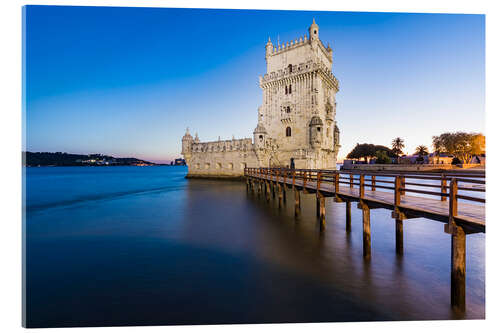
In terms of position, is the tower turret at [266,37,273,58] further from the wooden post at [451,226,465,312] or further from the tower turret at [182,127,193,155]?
the wooden post at [451,226,465,312]

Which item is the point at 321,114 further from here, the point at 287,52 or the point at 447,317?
the point at 447,317

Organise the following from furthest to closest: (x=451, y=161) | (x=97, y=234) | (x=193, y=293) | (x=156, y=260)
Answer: (x=451, y=161) < (x=97, y=234) < (x=156, y=260) < (x=193, y=293)

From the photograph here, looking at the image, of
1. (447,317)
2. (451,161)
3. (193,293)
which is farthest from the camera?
(451,161)

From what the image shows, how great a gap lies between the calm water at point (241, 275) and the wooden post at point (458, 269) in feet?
0.92

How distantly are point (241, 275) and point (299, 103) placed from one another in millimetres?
27845

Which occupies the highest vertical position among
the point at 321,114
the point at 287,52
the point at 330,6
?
the point at 287,52

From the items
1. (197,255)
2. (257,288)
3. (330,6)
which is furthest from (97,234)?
(330,6)

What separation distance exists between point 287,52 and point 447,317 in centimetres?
3317

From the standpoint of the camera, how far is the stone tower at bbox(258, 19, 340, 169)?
29859mm

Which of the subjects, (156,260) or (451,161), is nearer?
(156,260)

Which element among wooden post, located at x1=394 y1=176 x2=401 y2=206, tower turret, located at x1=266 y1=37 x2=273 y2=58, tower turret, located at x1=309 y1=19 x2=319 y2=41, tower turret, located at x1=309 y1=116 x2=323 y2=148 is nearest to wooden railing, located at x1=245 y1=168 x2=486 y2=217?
wooden post, located at x1=394 y1=176 x2=401 y2=206

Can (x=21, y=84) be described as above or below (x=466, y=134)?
below

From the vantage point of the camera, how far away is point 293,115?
3173cm
